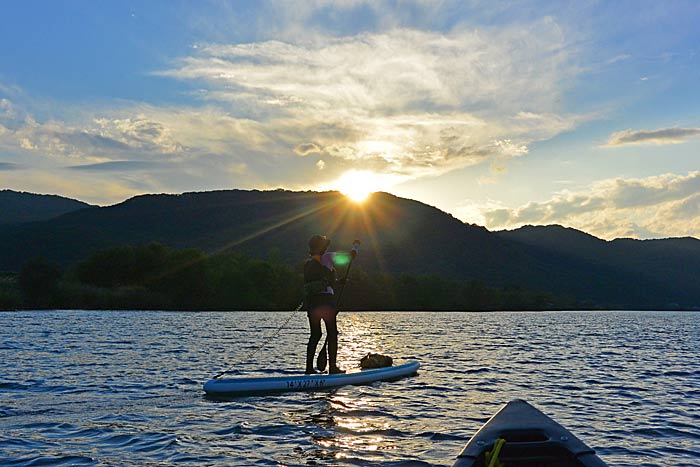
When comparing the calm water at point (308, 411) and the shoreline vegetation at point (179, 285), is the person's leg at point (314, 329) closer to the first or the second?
the calm water at point (308, 411)

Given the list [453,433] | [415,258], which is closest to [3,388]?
[453,433]

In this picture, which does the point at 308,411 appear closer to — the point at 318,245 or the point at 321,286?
the point at 321,286

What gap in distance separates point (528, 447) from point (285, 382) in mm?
9019

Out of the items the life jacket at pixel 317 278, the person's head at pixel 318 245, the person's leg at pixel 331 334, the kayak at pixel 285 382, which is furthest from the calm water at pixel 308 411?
the person's head at pixel 318 245

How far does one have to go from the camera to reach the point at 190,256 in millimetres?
105938

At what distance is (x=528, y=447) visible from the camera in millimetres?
8180

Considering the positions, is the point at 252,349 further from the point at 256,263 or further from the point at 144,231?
the point at 144,231

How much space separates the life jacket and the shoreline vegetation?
7015 centimetres

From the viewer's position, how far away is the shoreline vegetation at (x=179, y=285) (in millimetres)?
83688

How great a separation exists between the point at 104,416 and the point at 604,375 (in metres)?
16.4

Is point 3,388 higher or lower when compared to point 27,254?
lower

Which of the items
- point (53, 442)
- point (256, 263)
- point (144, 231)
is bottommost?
point (53, 442)

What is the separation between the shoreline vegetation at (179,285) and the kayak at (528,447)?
3105 inches

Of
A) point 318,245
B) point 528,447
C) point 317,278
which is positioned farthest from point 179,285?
point 528,447
